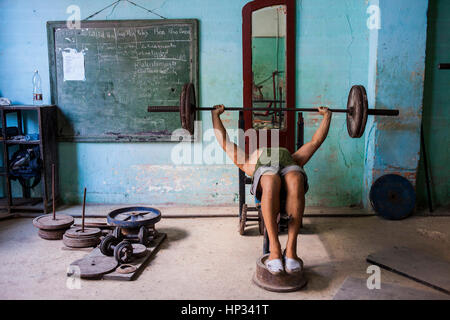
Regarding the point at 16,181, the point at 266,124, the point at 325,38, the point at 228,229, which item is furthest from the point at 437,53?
the point at 16,181

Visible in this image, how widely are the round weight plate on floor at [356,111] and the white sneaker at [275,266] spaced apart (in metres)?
1.18

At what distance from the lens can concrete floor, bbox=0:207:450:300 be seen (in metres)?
2.52

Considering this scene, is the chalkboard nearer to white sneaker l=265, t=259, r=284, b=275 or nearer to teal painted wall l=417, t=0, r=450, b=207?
white sneaker l=265, t=259, r=284, b=275

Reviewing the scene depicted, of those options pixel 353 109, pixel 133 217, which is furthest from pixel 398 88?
pixel 133 217

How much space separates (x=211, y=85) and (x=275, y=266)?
2262 mm

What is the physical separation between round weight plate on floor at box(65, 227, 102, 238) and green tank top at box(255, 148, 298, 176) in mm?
1422

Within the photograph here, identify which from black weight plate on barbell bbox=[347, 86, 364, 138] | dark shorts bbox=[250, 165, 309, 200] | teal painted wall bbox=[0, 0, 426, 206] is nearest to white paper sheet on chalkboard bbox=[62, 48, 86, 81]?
teal painted wall bbox=[0, 0, 426, 206]

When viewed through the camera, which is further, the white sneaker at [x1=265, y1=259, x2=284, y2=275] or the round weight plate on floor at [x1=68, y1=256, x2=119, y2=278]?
the round weight plate on floor at [x1=68, y1=256, x2=119, y2=278]

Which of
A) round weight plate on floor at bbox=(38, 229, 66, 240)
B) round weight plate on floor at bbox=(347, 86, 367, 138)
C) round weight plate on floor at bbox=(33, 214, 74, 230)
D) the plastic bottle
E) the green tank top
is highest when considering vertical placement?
the plastic bottle

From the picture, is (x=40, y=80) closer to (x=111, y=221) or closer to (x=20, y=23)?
(x=20, y=23)

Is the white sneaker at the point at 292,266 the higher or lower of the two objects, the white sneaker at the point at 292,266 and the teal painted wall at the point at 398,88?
the lower

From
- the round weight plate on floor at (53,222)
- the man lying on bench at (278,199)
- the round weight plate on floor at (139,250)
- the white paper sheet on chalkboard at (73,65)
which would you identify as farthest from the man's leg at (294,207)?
the white paper sheet on chalkboard at (73,65)

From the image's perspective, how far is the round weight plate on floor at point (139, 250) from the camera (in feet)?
9.62

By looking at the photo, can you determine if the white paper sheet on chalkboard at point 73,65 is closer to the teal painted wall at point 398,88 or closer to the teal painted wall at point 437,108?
the teal painted wall at point 398,88
